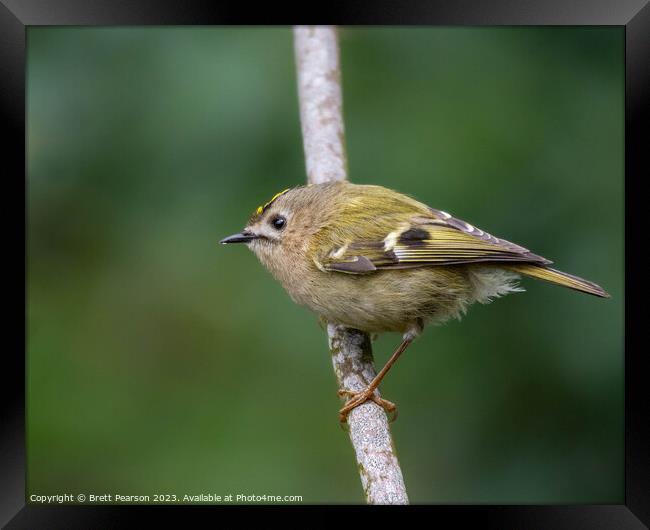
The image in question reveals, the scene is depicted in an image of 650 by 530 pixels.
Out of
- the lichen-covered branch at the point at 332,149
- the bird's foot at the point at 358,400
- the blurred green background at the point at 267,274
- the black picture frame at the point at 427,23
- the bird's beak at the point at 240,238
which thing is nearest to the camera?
the black picture frame at the point at 427,23

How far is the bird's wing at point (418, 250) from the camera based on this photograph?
8.64 ft

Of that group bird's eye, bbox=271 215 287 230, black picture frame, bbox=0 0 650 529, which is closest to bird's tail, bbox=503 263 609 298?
black picture frame, bbox=0 0 650 529

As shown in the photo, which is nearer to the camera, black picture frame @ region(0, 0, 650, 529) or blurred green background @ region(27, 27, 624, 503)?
black picture frame @ region(0, 0, 650, 529)

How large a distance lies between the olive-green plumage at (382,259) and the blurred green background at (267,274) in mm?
370

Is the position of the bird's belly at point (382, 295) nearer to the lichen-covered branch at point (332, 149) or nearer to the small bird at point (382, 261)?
the small bird at point (382, 261)

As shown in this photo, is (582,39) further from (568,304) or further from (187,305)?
(187,305)

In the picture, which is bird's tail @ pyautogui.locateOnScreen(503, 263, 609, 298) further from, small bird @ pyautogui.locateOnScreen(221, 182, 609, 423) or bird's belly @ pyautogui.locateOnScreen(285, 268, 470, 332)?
bird's belly @ pyautogui.locateOnScreen(285, 268, 470, 332)

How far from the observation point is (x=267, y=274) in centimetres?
338

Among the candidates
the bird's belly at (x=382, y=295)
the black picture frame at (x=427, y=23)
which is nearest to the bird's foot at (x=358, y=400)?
the bird's belly at (x=382, y=295)

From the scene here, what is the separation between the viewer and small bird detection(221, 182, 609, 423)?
8.72 feet

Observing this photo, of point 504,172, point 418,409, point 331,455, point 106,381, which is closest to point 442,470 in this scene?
point 418,409

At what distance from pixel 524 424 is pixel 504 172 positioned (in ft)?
3.53

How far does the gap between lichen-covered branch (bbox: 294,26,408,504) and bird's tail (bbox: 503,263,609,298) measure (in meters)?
0.66

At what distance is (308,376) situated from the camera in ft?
10.4
